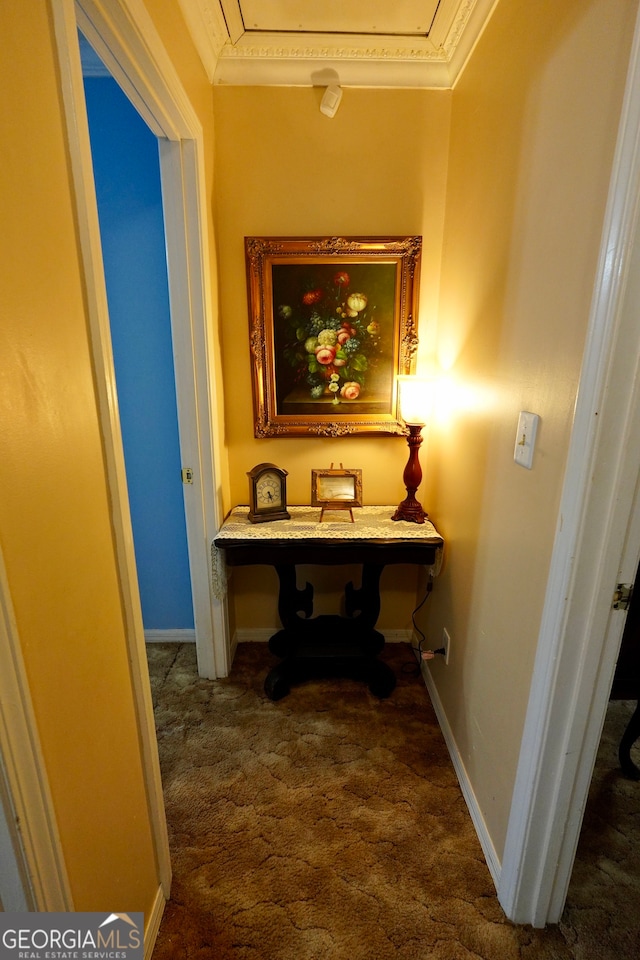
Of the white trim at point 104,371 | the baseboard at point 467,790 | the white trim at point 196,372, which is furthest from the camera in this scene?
the white trim at point 196,372

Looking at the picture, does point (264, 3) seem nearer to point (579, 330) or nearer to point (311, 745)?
point (579, 330)

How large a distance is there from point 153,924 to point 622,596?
4.66ft

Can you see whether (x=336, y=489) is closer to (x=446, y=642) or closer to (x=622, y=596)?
(x=446, y=642)

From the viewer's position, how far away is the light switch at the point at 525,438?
3.79ft

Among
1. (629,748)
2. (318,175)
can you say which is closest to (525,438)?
(629,748)

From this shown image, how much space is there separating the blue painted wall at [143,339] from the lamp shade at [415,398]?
41.2 inches

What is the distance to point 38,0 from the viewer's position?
27.8 inches

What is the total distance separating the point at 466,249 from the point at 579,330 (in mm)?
898

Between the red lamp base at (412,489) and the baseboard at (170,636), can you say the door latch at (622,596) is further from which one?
the baseboard at (170,636)

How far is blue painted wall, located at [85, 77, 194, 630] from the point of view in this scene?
1.89m

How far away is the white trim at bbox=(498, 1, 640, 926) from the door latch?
2 centimetres

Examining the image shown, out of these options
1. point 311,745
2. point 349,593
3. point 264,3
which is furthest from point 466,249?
point 311,745

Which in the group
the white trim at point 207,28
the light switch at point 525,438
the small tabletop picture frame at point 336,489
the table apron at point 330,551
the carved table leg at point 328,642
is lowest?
the carved table leg at point 328,642

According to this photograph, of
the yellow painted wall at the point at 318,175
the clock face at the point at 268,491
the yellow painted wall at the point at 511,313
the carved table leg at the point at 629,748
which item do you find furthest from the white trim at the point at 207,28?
the carved table leg at the point at 629,748
